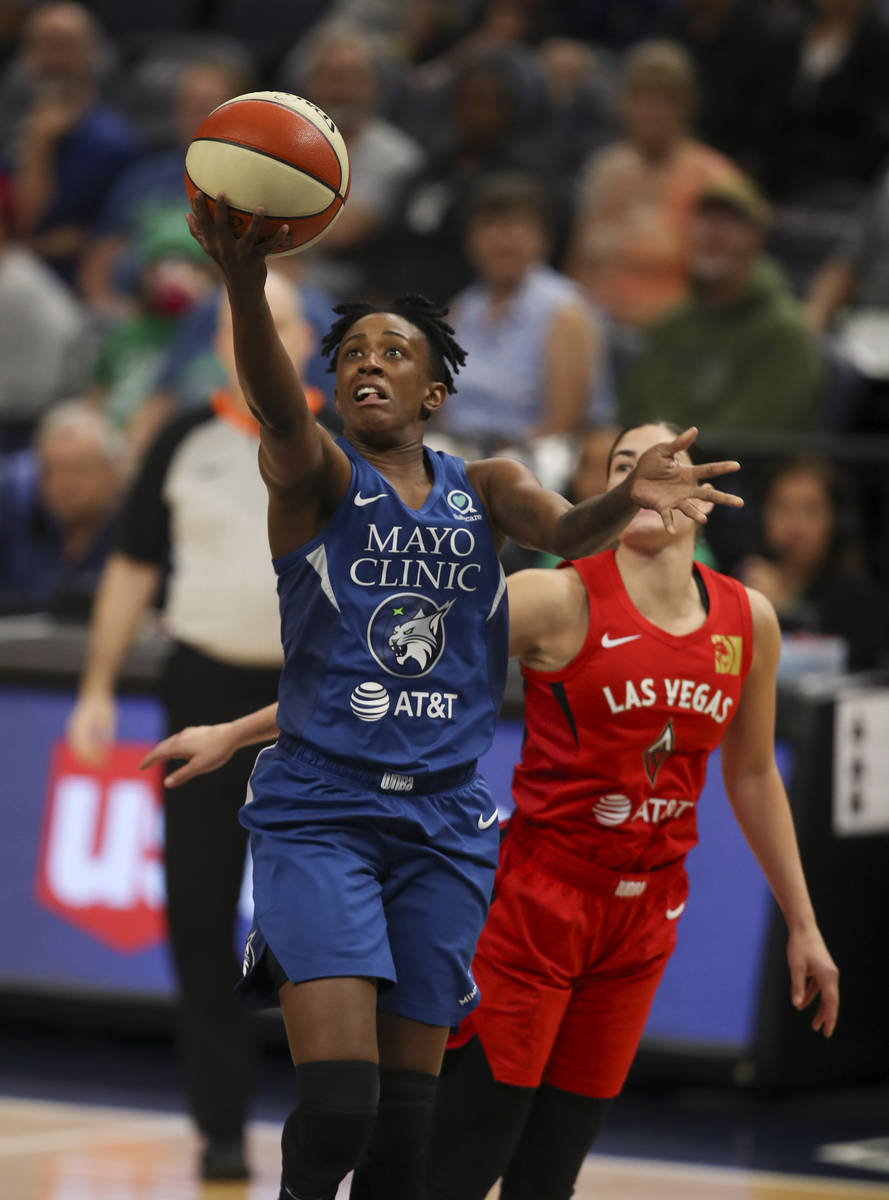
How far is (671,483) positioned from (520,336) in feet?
17.0

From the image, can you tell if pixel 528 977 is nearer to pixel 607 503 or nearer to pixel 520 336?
pixel 607 503

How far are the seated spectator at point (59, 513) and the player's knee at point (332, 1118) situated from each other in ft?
14.3

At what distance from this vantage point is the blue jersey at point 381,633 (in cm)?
355

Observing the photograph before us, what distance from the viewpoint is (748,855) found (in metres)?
6.46

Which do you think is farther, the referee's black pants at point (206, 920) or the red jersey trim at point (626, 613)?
the referee's black pants at point (206, 920)

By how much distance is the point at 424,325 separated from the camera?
3773 mm

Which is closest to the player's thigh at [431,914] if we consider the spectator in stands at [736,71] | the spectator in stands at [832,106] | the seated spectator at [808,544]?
the seated spectator at [808,544]

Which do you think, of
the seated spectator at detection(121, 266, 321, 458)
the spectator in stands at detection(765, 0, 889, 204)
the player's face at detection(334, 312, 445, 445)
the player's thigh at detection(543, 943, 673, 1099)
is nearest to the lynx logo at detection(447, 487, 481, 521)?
the player's face at detection(334, 312, 445, 445)

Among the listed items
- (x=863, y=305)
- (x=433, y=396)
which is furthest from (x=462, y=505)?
(x=863, y=305)

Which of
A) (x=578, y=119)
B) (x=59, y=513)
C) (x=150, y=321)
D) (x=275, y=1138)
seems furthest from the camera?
(x=578, y=119)

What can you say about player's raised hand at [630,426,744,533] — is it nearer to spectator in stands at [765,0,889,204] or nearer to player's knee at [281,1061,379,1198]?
player's knee at [281,1061,379,1198]

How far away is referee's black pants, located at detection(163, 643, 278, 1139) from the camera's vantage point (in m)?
5.75

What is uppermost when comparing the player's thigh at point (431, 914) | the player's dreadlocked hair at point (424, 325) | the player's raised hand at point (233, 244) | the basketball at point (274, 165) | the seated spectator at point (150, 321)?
the basketball at point (274, 165)

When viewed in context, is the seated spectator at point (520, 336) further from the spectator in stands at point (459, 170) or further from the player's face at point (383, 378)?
the player's face at point (383, 378)
